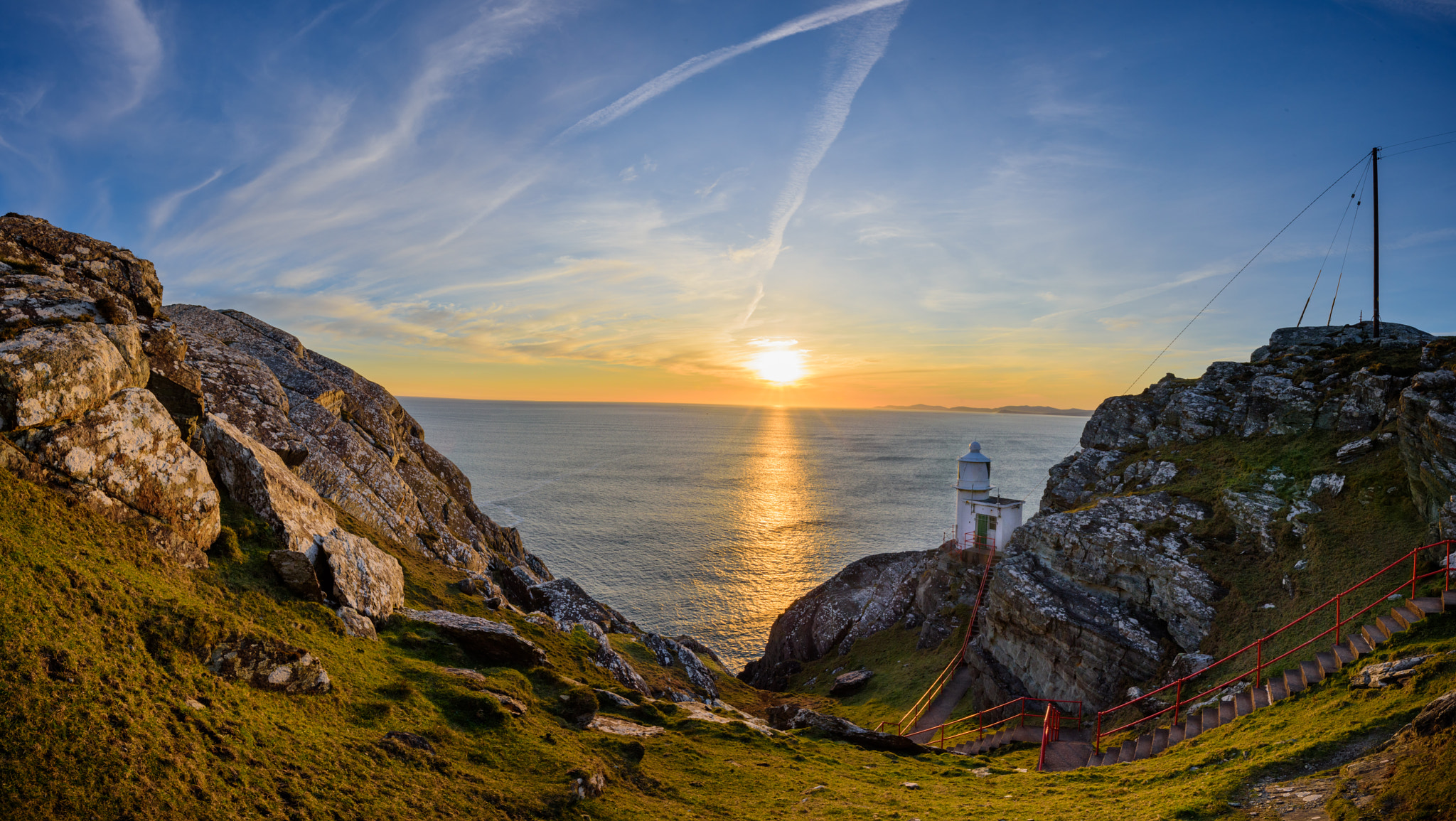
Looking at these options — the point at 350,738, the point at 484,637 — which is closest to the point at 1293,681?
the point at 484,637

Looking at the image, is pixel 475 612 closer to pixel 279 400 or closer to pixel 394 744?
pixel 394 744

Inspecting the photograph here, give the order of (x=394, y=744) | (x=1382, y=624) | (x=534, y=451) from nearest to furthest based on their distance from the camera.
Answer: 1. (x=394, y=744)
2. (x=1382, y=624)
3. (x=534, y=451)

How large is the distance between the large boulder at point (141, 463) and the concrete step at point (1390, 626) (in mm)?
29367

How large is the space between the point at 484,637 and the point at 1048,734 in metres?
20.0

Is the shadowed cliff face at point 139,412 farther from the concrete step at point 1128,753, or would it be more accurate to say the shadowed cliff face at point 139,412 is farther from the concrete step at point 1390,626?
the concrete step at point 1390,626

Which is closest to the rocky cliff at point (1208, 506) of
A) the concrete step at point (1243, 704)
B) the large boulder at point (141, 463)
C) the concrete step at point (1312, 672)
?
the concrete step at point (1243, 704)

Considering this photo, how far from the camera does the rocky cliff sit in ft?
74.4

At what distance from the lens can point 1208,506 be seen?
2819 centimetres

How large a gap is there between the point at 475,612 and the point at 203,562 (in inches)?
323

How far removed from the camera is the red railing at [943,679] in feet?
95.4

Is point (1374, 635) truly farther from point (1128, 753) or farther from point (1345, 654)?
point (1128, 753)

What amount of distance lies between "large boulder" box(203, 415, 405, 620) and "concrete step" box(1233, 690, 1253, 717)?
2379 centimetres

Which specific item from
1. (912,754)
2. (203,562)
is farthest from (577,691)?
(912,754)

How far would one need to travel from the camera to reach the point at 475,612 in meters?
18.6
